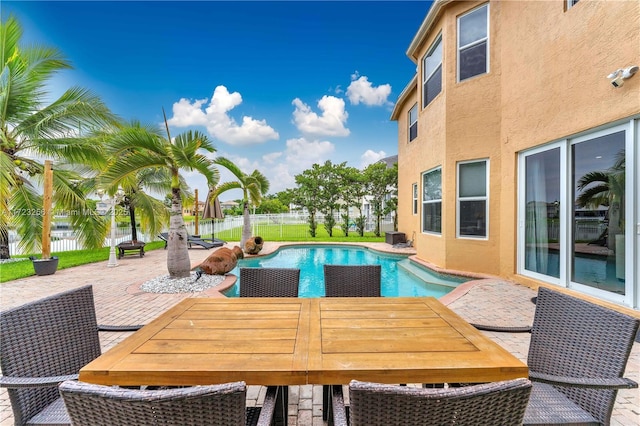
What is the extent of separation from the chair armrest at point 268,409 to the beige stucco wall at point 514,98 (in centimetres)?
566

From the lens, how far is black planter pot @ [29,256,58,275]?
724cm

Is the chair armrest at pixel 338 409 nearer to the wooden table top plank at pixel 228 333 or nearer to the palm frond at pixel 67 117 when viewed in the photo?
the wooden table top plank at pixel 228 333

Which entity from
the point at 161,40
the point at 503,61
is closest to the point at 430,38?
the point at 503,61

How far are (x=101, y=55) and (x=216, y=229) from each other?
10366 millimetres

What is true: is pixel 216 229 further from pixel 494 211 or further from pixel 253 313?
pixel 253 313

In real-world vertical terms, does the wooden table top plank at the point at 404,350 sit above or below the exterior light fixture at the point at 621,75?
below

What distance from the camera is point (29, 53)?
7.95 m

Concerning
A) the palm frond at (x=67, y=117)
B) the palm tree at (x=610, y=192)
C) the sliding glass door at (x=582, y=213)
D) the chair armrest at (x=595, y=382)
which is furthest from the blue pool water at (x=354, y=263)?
the palm frond at (x=67, y=117)

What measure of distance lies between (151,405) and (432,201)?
8649 millimetres

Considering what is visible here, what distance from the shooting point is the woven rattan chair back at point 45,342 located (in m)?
1.65

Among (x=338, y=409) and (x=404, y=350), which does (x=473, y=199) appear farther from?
(x=338, y=409)

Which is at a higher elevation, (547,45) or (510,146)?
(547,45)

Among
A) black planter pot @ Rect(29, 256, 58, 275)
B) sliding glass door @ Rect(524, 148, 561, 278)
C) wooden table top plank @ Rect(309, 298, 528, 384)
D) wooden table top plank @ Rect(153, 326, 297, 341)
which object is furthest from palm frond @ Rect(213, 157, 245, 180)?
sliding glass door @ Rect(524, 148, 561, 278)

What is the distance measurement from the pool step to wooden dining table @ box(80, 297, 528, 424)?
525 cm
